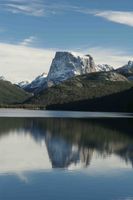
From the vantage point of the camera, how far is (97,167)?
47.0 meters

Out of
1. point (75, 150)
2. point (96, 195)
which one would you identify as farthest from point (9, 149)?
point (96, 195)

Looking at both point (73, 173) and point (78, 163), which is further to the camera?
point (78, 163)

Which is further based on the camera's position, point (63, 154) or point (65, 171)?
point (63, 154)

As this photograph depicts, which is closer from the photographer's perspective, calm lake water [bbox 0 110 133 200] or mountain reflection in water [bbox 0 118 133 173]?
calm lake water [bbox 0 110 133 200]

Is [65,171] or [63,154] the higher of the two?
[65,171]

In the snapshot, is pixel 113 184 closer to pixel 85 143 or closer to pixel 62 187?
pixel 62 187

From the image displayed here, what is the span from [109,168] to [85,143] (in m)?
28.4

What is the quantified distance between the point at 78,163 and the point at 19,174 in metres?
10.5

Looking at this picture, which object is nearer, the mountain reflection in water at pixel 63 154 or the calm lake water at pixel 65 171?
the calm lake water at pixel 65 171

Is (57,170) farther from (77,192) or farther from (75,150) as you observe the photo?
(75,150)

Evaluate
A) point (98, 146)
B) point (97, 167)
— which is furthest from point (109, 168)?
point (98, 146)

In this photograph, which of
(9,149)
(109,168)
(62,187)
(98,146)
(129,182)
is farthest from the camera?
(98,146)

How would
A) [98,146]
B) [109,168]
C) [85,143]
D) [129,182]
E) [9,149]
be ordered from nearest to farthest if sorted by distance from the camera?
[129,182], [109,168], [9,149], [98,146], [85,143]

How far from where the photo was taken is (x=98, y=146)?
69938mm
